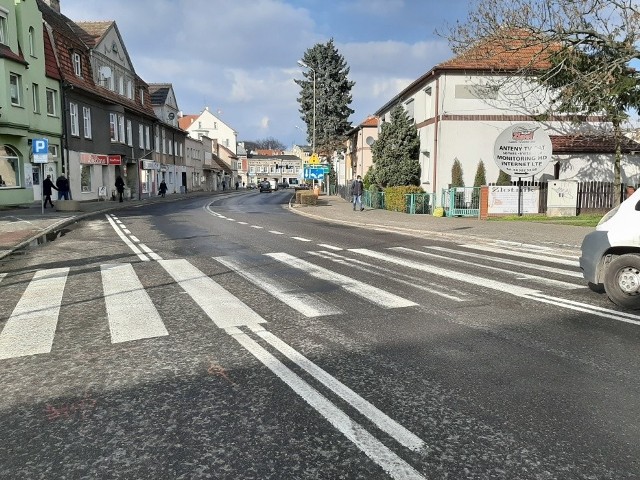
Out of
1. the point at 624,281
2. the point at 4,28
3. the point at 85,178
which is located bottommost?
the point at 624,281

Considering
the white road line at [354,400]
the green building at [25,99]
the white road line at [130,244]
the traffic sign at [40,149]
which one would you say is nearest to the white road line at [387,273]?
the white road line at [354,400]

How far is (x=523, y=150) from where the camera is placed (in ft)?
65.9

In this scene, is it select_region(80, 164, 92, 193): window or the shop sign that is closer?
the shop sign

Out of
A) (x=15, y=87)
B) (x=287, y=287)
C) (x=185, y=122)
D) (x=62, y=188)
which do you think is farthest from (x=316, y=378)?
(x=185, y=122)

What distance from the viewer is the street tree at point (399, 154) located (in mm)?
27953

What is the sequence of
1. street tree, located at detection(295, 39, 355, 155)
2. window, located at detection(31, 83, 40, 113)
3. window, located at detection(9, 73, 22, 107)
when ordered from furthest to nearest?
1. street tree, located at detection(295, 39, 355, 155)
2. window, located at detection(31, 83, 40, 113)
3. window, located at detection(9, 73, 22, 107)

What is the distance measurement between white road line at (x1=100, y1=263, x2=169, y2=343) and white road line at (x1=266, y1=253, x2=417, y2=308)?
8.99ft

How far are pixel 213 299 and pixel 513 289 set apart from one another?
433 cm

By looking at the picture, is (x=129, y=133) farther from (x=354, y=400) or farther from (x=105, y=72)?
(x=354, y=400)

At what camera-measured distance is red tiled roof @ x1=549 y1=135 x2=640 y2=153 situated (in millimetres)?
24016

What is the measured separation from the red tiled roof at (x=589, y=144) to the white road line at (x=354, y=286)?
18.9m

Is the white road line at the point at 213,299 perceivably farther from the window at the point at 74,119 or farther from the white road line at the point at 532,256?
the window at the point at 74,119

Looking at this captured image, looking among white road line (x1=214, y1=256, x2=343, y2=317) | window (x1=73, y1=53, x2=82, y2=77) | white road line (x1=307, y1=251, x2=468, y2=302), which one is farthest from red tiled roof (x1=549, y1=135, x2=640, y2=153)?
window (x1=73, y1=53, x2=82, y2=77)

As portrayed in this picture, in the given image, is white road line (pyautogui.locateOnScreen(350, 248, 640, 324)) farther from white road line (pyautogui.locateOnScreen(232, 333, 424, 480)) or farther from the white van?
white road line (pyautogui.locateOnScreen(232, 333, 424, 480))
